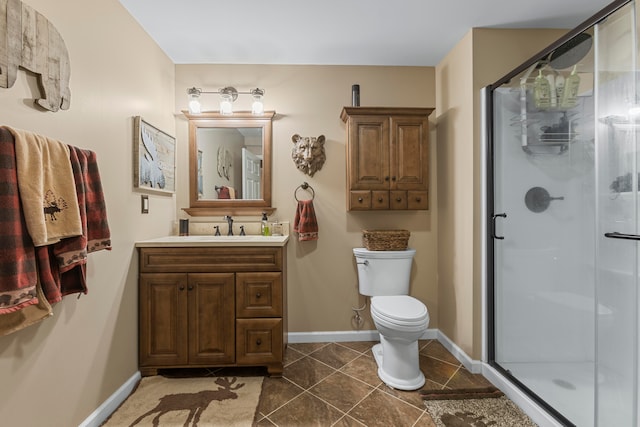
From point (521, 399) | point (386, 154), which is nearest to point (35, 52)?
point (386, 154)

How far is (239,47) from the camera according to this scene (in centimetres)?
225

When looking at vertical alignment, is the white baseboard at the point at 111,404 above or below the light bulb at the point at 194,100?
below

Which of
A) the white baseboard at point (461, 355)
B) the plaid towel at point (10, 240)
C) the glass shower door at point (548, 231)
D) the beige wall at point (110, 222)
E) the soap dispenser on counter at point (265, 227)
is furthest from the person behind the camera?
the soap dispenser on counter at point (265, 227)

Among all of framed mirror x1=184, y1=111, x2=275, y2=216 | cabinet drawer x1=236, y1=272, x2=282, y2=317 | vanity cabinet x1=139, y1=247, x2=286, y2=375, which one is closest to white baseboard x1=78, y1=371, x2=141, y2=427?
vanity cabinet x1=139, y1=247, x2=286, y2=375

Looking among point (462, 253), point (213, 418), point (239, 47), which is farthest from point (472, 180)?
point (213, 418)

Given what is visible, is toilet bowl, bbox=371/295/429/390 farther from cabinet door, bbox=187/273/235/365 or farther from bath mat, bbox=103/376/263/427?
cabinet door, bbox=187/273/235/365

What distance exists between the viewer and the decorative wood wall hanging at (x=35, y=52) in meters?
1.07

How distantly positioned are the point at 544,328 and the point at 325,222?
1648 mm

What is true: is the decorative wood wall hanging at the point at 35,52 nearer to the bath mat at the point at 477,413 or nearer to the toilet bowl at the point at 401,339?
the toilet bowl at the point at 401,339

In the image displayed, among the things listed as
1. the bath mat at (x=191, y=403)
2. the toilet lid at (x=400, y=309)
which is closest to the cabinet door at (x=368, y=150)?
the toilet lid at (x=400, y=309)

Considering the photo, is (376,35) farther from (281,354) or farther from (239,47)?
(281,354)

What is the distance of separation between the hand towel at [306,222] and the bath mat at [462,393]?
132 cm

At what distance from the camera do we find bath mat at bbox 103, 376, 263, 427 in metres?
1.55

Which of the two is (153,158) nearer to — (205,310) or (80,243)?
(80,243)
